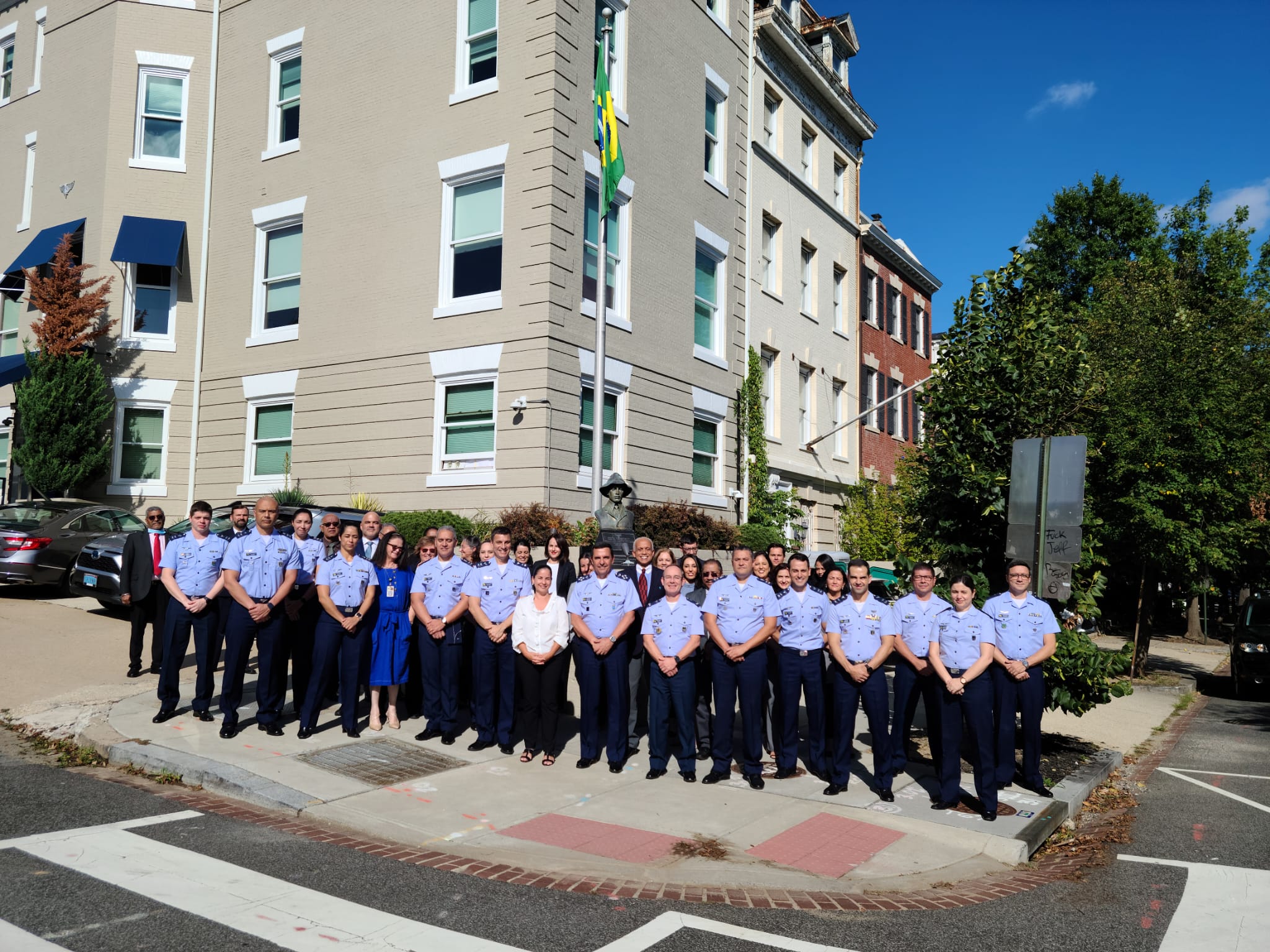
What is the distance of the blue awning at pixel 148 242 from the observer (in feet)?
69.4

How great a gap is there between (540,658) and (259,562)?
270cm

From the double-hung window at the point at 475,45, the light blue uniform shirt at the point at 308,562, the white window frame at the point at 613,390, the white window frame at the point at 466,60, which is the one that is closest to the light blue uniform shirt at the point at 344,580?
the light blue uniform shirt at the point at 308,562

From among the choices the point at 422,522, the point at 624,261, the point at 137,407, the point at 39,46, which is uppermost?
the point at 39,46

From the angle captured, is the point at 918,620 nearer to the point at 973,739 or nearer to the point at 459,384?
the point at 973,739

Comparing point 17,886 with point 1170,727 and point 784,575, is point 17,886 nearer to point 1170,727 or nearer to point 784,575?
point 784,575

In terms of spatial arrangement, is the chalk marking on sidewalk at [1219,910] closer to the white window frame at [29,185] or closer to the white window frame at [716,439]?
the white window frame at [716,439]

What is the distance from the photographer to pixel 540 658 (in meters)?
8.66

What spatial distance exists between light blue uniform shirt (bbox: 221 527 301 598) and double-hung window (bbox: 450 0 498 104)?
11.8 metres

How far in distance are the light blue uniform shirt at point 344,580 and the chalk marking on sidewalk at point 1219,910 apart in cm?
646

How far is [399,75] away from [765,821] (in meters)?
16.6

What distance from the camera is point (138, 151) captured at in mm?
22203

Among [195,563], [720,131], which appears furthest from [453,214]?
[195,563]

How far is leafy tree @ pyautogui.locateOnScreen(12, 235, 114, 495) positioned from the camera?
65.7 ft

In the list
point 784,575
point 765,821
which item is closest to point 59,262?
point 784,575
